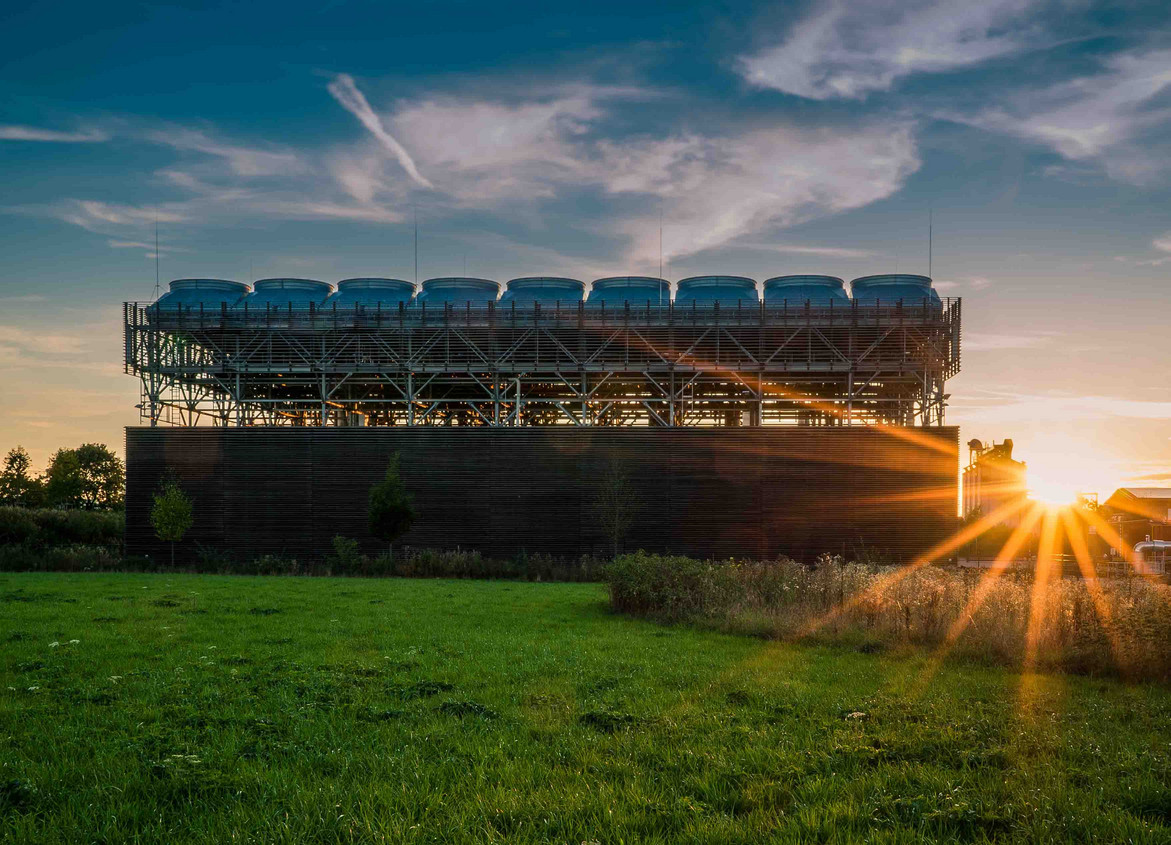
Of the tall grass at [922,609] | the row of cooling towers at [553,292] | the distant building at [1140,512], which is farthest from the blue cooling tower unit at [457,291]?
the distant building at [1140,512]

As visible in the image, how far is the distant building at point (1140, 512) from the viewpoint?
46.5 meters

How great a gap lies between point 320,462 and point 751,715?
29.9 meters

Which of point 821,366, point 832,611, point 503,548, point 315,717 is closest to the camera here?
point 315,717

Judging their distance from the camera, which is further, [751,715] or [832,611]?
[832,611]

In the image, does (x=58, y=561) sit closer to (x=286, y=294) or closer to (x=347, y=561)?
(x=347, y=561)

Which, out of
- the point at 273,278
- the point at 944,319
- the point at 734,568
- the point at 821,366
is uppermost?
the point at 273,278

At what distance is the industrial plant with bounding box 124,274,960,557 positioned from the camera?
33312 millimetres

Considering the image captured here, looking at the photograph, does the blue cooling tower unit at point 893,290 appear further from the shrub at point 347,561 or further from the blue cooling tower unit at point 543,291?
the shrub at point 347,561

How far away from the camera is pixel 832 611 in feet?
41.5

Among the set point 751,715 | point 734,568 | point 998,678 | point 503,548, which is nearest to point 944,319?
point 503,548

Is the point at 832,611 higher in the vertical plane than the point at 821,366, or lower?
lower

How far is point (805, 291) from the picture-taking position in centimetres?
3666

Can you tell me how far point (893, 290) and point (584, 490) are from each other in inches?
697

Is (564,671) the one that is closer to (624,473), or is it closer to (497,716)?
(497,716)
